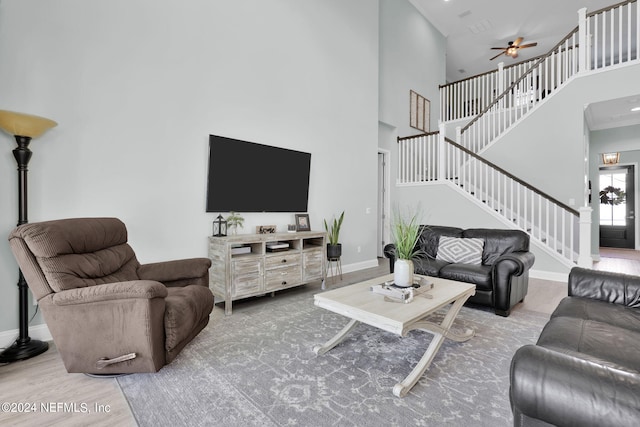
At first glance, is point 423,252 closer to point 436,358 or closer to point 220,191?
point 436,358

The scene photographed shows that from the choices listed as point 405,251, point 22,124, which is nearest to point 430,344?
point 405,251

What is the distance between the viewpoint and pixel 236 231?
353 centimetres

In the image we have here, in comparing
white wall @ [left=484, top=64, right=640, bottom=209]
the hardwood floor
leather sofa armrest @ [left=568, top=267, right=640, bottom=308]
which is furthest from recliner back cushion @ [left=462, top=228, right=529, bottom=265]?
the hardwood floor

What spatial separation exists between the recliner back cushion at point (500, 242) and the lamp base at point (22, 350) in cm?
420

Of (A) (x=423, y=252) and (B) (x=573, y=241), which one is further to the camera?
(B) (x=573, y=241)

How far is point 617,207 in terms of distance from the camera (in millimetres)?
8328

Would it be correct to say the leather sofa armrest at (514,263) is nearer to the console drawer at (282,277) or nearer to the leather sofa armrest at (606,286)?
the leather sofa armrest at (606,286)

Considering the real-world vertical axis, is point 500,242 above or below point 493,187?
below

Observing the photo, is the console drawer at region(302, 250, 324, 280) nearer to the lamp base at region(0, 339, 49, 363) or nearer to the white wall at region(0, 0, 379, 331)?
the white wall at region(0, 0, 379, 331)

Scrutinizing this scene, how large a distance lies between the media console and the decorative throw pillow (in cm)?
150

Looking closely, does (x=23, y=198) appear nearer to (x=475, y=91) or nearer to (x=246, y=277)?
(x=246, y=277)

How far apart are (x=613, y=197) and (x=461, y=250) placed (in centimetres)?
815

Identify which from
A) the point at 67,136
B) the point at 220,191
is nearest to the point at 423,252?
the point at 220,191

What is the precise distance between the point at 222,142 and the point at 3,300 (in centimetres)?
225
